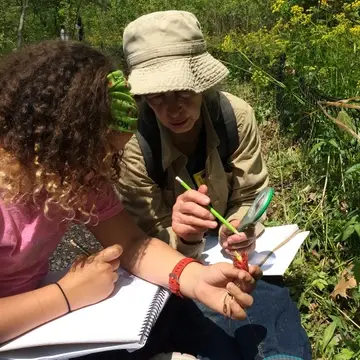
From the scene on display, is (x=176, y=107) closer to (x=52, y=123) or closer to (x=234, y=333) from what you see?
(x=52, y=123)

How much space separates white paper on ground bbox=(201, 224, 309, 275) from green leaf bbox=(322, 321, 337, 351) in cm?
40

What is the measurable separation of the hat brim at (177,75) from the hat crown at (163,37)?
0.03 m

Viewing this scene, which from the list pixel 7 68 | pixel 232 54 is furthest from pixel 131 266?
pixel 232 54

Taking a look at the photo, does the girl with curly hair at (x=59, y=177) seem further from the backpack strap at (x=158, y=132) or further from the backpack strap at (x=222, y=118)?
the backpack strap at (x=222, y=118)

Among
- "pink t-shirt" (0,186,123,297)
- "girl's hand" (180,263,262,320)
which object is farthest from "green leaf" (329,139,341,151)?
"pink t-shirt" (0,186,123,297)

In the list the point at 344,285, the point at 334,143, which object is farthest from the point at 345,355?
the point at 334,143

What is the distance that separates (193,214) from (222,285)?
23cm

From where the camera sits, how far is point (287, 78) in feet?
10.9

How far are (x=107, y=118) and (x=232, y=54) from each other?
3575 mm

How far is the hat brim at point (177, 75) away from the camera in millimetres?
1738

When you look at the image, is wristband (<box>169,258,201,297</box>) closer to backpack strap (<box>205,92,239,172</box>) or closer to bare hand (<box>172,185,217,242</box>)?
bare hand (<box>172,185,217,242</box>)

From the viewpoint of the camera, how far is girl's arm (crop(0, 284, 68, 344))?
137 centimetres

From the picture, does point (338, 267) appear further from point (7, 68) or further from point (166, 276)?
point (7, 68)

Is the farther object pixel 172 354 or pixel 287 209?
pixel 287 209
